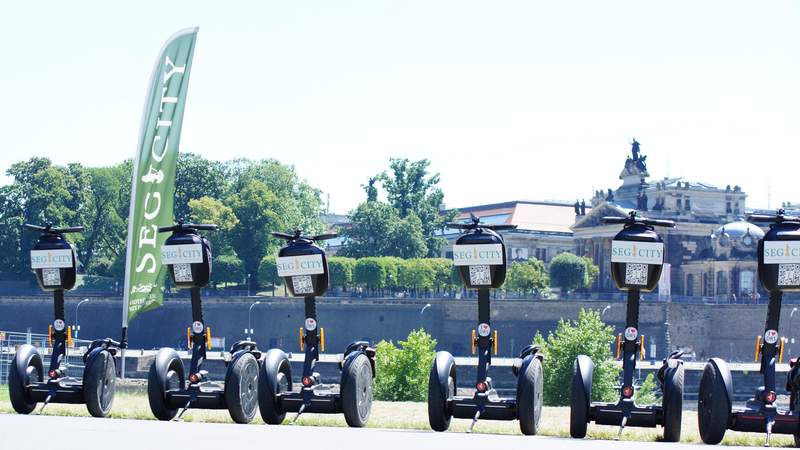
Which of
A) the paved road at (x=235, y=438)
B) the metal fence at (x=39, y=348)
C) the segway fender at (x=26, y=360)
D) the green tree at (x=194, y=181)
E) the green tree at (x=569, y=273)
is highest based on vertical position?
the green tree at (x=194, y=181)

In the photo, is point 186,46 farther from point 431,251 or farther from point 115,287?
point 431,251

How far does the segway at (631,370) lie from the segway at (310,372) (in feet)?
10.5

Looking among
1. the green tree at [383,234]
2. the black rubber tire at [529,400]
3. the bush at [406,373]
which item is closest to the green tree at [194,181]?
the green tree at [383,234]

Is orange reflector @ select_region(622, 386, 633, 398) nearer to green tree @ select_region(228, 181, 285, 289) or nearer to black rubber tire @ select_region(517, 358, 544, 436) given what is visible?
black rubber tire @ select_region(517, 358, 544, 436)

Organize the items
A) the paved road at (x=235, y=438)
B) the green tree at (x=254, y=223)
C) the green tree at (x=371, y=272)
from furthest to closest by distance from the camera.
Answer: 1. the green tree at (x=254, y=223)
2. the green tree at (x=371, y=272)
3. the paved road at (x=235, y=438)

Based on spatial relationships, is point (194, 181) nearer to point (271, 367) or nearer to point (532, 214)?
point (532, 214)

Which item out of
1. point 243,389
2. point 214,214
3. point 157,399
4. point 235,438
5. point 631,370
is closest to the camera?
point 235,438

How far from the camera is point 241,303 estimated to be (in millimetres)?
107938

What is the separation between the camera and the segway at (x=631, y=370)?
63.8 feet

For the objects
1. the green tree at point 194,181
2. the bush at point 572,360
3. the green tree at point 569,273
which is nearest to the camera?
the bush at point 572,360

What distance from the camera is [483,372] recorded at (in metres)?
21.3

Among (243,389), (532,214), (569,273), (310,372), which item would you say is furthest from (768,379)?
(532,214)

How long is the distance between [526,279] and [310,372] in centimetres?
8865

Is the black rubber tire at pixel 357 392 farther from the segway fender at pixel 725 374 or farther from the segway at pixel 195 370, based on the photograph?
the segway fender at pixel 725 374
